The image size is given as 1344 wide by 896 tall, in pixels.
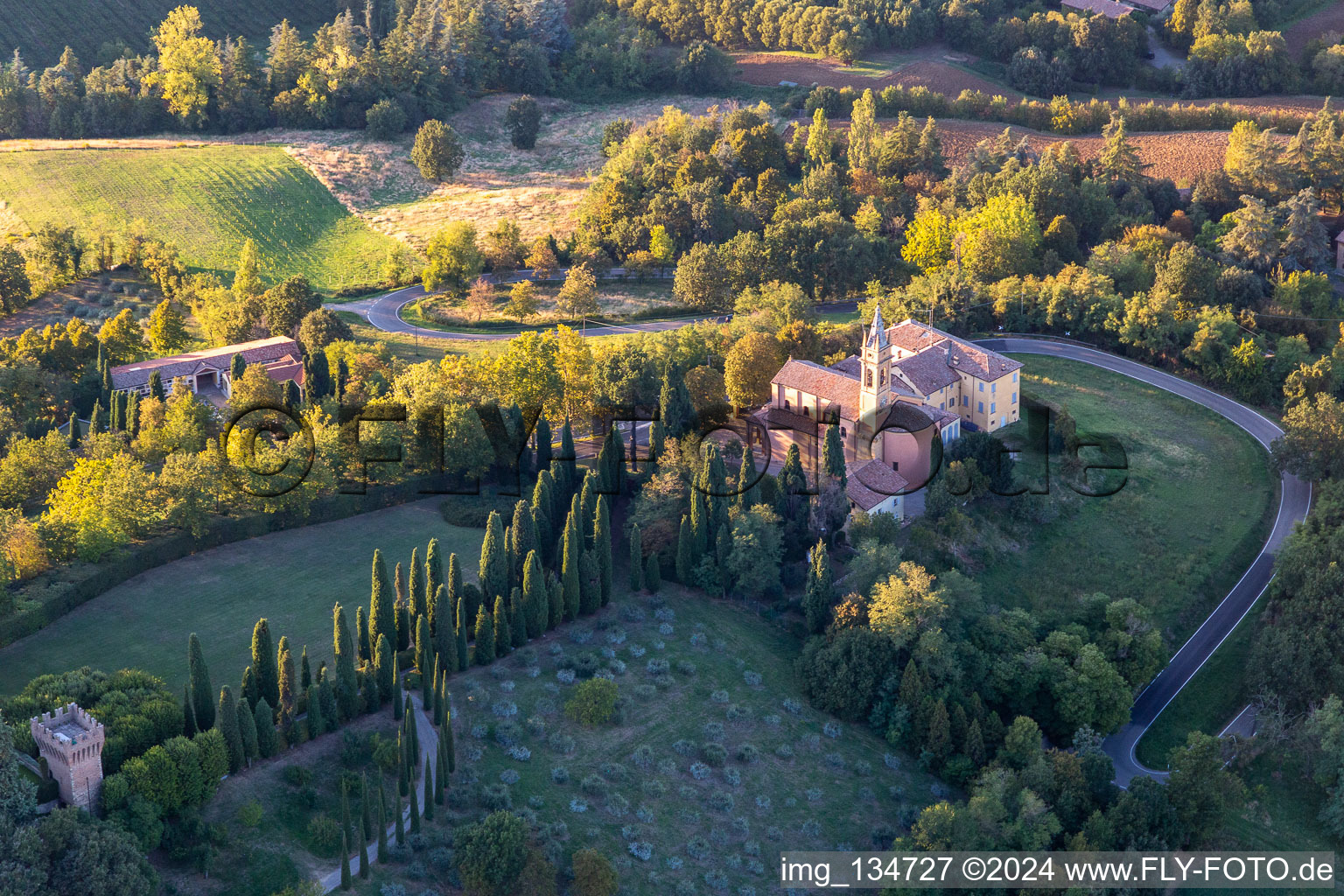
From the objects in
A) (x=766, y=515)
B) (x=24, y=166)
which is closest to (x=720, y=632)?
(x=766, y=515)

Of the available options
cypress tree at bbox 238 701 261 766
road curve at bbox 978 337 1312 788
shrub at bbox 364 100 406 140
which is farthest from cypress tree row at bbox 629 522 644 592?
shrub at bbox 364 100 406 140

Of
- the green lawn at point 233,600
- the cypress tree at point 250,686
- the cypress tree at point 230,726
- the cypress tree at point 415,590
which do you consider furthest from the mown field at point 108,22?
the cypress tree at point 230,726

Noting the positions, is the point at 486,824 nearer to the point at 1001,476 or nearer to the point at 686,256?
the point at 1001,476

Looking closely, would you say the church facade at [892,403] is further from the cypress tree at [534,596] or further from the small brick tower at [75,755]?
the small brick tower at [75,755]

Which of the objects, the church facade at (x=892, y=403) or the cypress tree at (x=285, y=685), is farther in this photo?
the church facade at (x=892, y=403)

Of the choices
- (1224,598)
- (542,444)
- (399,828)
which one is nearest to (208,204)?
(542,444)
